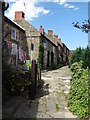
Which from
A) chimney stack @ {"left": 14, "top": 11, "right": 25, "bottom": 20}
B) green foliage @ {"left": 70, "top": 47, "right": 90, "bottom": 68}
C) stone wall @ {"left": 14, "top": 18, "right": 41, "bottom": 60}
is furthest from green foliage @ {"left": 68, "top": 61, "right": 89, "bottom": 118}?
chimney stack @ {"left": 14, "top": 11, "right": 25, "bottom": 20}

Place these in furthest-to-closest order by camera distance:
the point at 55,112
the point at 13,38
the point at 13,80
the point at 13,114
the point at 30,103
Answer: the point at 13,38
the point at 13,80
the point at 30,103
the point at 55,112
the point at 13,114

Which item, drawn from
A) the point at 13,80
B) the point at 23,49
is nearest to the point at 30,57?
the point at 23,49

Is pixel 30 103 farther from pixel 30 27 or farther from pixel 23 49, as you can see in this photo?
pixel 30 27

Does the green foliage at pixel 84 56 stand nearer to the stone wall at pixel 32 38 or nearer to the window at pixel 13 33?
the window at pixel 13 33

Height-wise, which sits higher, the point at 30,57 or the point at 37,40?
the point at 37,40

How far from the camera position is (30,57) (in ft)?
63.7

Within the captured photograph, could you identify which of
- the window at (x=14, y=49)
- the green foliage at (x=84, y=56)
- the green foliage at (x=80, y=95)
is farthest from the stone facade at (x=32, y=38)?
the green foliage at (x=80, y=95)

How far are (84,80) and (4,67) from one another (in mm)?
2102

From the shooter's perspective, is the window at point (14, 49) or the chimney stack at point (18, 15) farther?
the chimney stack at point (18, 15)

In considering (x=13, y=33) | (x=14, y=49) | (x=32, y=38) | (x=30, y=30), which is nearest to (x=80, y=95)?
(x=14, y=49)

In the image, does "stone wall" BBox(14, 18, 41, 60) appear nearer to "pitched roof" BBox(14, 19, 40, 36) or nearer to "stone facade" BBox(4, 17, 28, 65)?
"pitched roof" BBox(14, 19, 40, 36)

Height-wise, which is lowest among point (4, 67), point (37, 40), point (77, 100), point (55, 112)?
point (55, 112)

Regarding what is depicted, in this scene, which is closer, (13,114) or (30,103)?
(13,114)

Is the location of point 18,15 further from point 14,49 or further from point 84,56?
point 84,56
